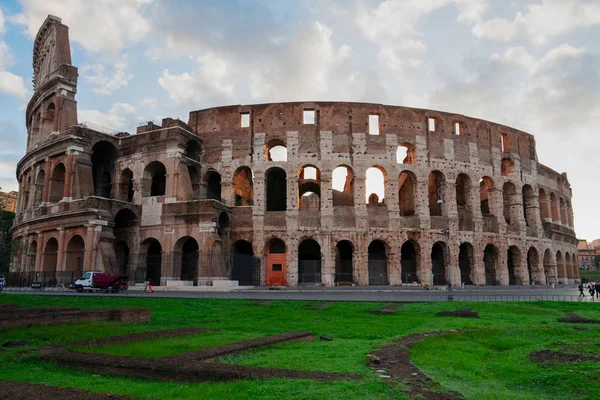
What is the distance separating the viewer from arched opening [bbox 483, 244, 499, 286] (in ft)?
118

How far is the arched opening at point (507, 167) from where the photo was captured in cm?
3872

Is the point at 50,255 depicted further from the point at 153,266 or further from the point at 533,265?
the point at 533,265

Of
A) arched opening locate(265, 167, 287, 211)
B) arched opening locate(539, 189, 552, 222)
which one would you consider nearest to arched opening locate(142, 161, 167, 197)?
arched opening locate(265, 167, 287, 211)

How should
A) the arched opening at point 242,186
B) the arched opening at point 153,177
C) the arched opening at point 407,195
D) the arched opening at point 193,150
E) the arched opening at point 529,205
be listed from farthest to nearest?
the arched opening at point 529,205 < the arched opening at point 407,195 < the arched opening at point 193,150 < the arched opening at point 242,186 < the arched opening at point 153,177

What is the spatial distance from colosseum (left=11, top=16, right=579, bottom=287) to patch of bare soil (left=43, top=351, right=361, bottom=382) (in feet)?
78.6

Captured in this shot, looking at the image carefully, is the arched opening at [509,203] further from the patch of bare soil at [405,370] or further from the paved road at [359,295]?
the patch of bare soil at [405,370]

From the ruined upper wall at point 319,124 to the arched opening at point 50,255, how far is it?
43.8 ft

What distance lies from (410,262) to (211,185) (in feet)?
54.5

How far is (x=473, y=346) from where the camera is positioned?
8227 mm

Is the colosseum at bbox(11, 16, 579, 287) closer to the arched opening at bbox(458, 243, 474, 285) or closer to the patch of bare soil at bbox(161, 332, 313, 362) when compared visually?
the arched opening at bbox(458, 243, 474, 285)

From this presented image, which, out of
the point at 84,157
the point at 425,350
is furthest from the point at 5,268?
the point at 425,350

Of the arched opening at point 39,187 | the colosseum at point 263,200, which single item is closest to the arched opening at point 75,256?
the colosseum at point 263,200

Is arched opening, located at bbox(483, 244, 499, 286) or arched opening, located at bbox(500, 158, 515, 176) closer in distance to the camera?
arched opening, located at bbox(483, 244, 499, 286)

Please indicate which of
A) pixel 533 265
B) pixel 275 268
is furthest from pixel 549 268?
pixel 275 268
